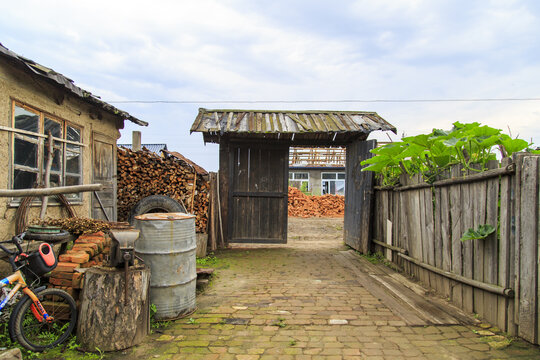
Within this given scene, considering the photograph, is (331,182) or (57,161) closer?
(57,161)

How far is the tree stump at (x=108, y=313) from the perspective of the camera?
10.1ft

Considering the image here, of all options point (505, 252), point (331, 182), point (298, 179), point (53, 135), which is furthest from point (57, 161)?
point (331, 182)

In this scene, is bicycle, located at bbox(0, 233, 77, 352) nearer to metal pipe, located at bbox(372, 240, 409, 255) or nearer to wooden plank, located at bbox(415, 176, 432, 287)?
wooden plank, located at bbox(415, 176, 432, 287)

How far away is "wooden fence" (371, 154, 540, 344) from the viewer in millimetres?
3088

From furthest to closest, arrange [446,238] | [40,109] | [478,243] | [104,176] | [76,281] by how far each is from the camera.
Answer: [104,176] < [40,109] < [446,238] < [478,243] < [76,281]

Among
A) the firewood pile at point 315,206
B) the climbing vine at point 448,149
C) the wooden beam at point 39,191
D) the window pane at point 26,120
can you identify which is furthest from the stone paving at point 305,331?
the firewood pile at point 315,206

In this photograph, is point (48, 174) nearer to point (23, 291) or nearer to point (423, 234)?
point (23, 291)

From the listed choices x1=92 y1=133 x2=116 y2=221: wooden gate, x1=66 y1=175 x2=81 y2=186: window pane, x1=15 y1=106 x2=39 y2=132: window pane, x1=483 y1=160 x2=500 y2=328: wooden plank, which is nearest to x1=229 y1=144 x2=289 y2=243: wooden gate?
x1=92 y1=133 x2=116 y2=221: wooden gate

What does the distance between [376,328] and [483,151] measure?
2.47m

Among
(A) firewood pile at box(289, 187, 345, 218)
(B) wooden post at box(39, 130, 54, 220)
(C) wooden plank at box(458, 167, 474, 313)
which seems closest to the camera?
(C) wooden plank at box(458, 167, 474, 313)

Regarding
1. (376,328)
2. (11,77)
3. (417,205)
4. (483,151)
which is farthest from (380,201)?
(11,77)

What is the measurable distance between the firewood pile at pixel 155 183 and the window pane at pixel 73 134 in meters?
1.58

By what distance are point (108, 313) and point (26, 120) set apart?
3483 mm

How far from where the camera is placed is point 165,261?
3.86 metres
